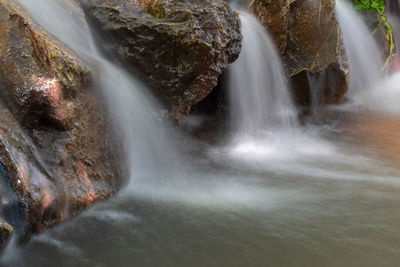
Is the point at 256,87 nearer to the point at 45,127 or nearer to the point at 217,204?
the point at 217,204

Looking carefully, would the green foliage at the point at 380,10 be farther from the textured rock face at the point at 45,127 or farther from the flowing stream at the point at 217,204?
the textured rock face at the point at 45,127

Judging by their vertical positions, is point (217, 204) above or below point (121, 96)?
below

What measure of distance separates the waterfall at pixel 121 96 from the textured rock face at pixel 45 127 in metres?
0.32

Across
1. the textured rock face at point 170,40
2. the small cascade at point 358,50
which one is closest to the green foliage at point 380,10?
the small cascade at point 358,50

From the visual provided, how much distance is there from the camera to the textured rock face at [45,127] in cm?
265

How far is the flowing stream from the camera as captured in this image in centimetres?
248

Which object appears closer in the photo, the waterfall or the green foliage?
the waterfall

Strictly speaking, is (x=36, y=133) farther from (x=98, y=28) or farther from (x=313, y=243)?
(x=313, y=243)

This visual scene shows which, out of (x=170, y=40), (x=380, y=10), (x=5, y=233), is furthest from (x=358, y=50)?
(x=5, y=233)

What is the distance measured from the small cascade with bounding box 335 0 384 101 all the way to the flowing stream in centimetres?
271

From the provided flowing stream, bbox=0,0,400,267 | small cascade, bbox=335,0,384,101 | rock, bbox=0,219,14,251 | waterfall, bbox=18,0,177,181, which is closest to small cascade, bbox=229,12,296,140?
flowing stream, bbox=0,0,400,267

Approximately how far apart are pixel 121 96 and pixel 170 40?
810 millimetres

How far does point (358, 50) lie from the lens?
7781 mm

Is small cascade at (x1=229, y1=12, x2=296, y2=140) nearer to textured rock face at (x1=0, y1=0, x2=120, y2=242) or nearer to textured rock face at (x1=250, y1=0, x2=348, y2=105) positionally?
textured rock face at (x1=250, y1=0, x2=348, y2=105)
